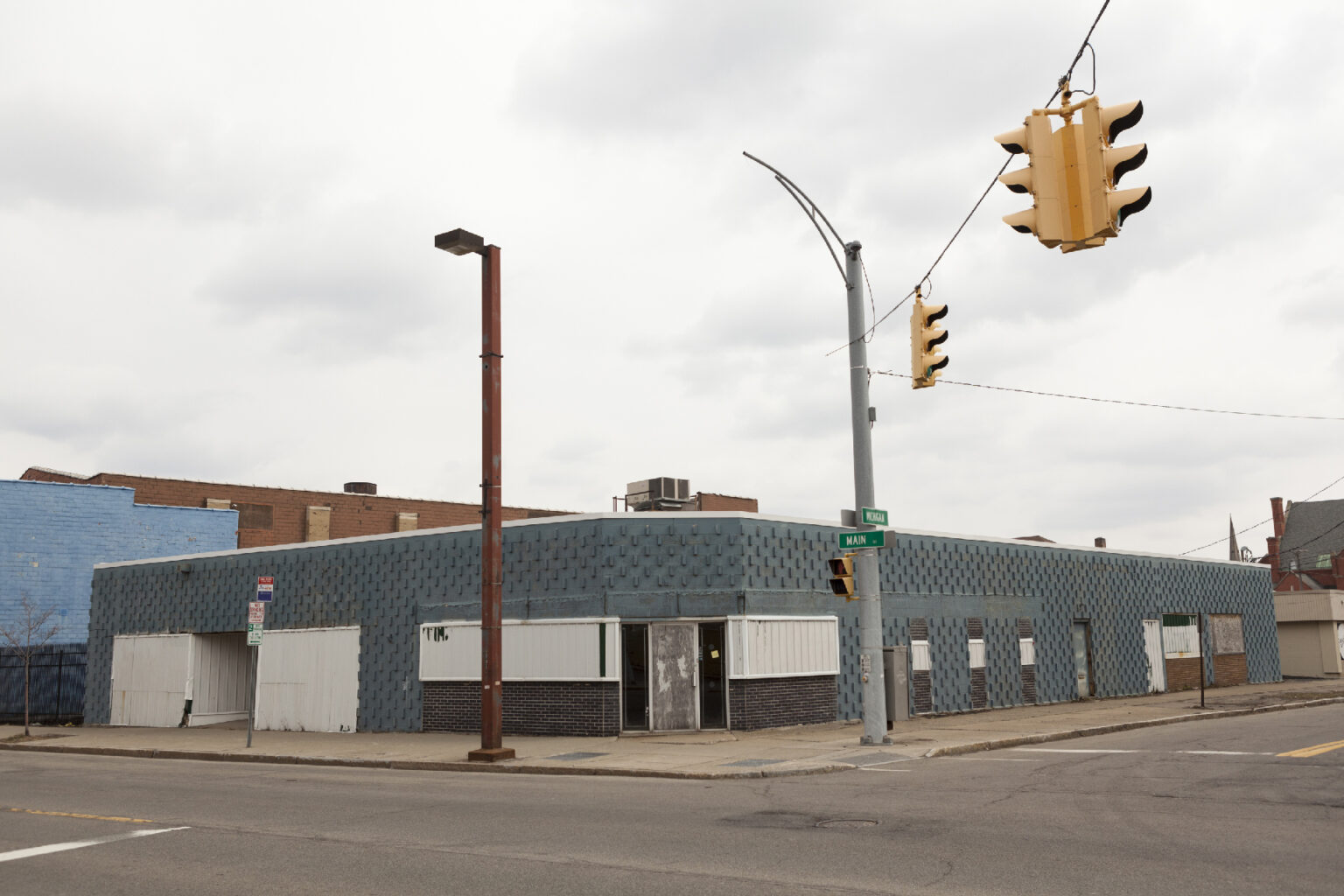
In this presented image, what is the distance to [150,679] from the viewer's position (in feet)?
103

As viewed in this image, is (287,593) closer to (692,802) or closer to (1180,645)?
(692,802)

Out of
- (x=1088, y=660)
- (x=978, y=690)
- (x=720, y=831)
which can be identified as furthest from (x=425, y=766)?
(x=1088, y=660)

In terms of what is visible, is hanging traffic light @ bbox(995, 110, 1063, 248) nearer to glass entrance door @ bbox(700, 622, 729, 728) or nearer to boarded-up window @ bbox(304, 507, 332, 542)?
glass entrance door @ bbox(700, 622, 729, 728)

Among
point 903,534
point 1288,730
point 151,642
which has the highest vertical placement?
point 903,534

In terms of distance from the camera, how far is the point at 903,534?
92.8 ft

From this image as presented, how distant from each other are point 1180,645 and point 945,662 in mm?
14339

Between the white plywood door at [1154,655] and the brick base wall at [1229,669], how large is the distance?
3877 millimetres

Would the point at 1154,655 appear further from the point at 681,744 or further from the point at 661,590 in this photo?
the point at 681,744

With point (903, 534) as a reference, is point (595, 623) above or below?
below

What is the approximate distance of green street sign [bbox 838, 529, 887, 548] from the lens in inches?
740

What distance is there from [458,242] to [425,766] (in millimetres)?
8900

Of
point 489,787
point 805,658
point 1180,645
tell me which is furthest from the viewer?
point 1180,645

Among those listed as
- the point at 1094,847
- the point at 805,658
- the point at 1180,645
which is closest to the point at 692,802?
the point at 1094,847

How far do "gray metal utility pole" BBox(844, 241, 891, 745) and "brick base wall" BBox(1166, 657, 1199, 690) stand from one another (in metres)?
21.2
